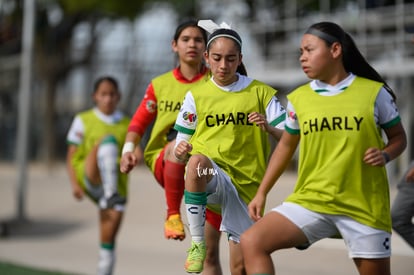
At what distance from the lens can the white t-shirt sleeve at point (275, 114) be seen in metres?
5.59

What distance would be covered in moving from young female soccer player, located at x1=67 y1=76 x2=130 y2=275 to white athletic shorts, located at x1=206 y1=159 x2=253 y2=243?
3.10m

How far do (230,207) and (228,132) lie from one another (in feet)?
1.56

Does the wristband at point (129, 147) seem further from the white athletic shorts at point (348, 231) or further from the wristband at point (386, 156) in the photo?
the wristband at point (386, 156)

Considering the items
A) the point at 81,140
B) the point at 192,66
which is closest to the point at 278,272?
the point at 81,140

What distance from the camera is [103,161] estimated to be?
862cm

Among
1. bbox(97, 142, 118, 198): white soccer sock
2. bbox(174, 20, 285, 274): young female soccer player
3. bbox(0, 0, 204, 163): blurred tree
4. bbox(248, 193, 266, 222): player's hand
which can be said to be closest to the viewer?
bbox(248, 193, 266, 222): player's hand

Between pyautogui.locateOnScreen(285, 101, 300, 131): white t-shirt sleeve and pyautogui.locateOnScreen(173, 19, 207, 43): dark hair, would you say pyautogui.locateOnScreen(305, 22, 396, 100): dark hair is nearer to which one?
pyautogui.locateOnScreen(285, 101, 300, 131): white t-shirt sleeve

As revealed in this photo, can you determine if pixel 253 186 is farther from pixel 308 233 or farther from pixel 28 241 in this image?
pixel 28 241

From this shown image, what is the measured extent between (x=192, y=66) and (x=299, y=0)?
1924cm

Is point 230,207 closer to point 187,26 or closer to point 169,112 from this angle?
point 169,112

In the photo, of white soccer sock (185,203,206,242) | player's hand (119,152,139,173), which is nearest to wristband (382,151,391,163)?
white soccer sock (185,203,206,242)

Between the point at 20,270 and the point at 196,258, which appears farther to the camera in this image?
the point at 20,270

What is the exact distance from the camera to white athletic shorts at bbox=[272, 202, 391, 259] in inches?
186

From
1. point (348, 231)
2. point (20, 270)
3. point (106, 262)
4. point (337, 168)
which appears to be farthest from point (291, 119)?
point (20, 270)
